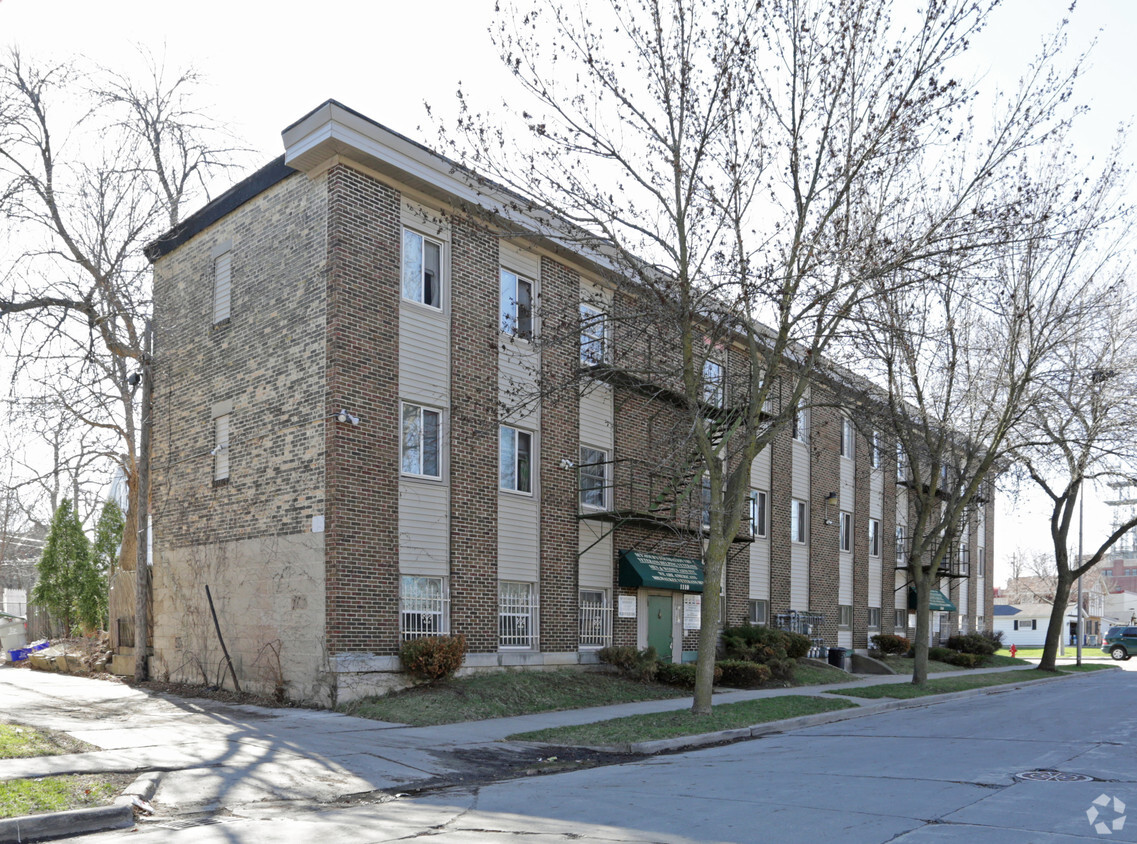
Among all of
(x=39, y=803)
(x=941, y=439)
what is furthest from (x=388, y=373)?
(x=941, y=439)

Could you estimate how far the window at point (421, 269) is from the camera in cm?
1816

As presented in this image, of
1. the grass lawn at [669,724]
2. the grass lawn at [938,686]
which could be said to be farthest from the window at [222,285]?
the grass lawn at [938,686]

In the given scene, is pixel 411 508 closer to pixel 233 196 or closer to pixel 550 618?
pixel 550 618

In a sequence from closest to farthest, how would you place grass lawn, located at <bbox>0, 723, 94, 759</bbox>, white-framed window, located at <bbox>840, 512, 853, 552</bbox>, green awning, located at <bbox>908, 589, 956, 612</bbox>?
1. grass lawn, located at <bbox>0, 723, 94, 759</bbox>
2. white-framed window, located at <bbox>840, 512, 853, 552</bbox>
3. green awning, located at <bbox>908, 589, 956, 612</bbox>

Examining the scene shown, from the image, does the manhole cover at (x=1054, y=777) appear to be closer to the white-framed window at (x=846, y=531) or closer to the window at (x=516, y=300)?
the window at (x=516, y=300)

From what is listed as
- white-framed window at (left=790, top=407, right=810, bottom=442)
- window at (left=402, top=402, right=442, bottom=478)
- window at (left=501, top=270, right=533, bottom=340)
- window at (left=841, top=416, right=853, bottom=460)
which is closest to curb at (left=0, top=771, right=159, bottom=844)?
window at (left=402, top=402, right=442, bottom=478)

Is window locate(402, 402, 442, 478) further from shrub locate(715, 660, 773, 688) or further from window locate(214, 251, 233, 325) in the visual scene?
shrub locate(715, 660, 773, 688)

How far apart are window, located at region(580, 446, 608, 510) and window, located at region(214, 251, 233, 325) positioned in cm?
833

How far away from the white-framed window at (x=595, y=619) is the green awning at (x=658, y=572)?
29.3 inches

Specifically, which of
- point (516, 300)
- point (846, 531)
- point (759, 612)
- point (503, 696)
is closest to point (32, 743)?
point (503, 696)

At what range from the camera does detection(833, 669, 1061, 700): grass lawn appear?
2206cm

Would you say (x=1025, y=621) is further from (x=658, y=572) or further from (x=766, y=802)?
(x=766, y=802)

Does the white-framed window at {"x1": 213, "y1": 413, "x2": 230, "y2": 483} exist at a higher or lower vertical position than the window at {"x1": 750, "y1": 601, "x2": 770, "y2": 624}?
higher

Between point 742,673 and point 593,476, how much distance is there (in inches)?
235
